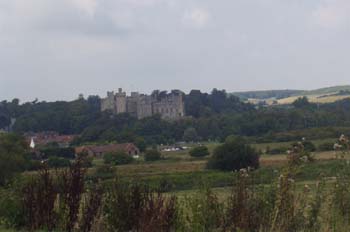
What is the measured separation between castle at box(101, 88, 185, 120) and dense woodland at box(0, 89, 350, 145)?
290 cm

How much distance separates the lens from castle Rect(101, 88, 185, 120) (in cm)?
14312

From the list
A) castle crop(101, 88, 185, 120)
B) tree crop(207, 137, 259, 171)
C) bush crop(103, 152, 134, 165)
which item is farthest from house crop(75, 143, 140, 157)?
castle crop(101, 88, 185, 120)

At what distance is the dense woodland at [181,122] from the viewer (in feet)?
320

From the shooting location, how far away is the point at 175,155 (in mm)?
73500

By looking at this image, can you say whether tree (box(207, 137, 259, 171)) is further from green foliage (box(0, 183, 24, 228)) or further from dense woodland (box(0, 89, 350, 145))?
green foliage (box(0, 183, 24, 228))

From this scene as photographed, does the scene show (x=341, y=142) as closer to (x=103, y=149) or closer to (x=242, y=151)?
(x=242, y=151)

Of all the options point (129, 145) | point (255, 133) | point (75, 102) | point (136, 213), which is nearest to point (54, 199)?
point (136, 213)

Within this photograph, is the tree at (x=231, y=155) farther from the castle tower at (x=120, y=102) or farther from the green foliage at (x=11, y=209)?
the castle tower at (x=120, y=102)

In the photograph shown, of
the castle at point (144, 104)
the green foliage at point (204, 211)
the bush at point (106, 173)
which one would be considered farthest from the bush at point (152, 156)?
the castle at point (144, 104)

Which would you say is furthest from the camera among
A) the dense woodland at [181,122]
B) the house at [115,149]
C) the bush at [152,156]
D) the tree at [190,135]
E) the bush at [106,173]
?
the tree at [190,135]

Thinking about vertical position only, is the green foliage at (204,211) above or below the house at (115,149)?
above

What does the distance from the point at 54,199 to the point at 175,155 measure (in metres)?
63.7

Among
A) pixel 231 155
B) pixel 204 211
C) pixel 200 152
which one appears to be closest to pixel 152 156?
pixel 200 152

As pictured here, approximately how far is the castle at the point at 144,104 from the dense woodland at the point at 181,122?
290 cm
